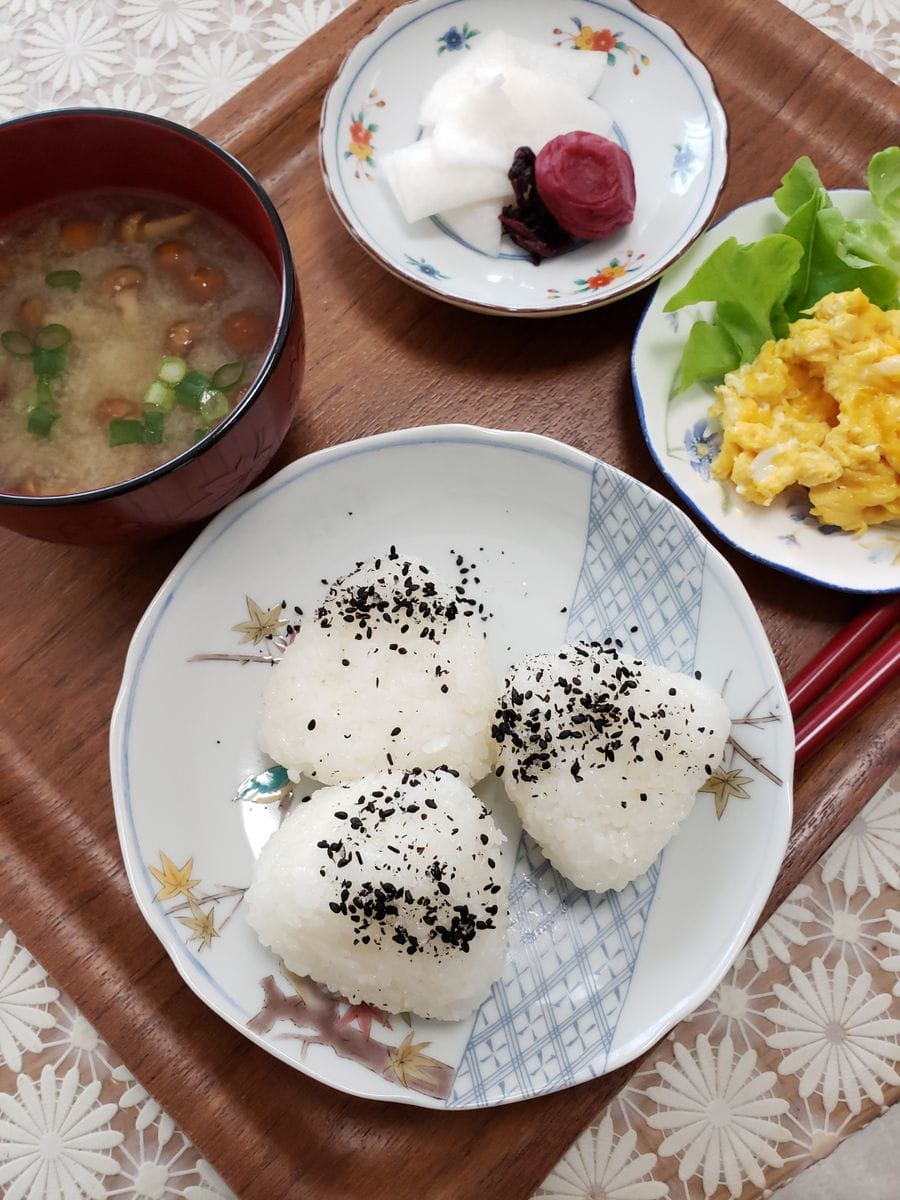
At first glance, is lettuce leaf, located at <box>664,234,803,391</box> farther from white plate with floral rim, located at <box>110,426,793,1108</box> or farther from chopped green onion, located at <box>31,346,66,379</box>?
chopped green onion, located at <box>31,346,66,379</box>

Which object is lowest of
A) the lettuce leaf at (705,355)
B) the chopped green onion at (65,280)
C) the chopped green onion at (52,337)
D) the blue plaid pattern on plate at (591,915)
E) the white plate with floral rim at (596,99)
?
the blue plaid pattern on plate at (591,915)

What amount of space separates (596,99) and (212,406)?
1.03 meters

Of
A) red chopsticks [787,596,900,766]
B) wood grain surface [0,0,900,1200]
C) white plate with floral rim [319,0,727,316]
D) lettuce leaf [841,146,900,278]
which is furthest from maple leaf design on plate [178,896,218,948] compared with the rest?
lettuce leaf [841,146,900,278]

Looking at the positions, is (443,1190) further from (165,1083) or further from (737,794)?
(737,794)

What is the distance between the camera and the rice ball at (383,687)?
1575 millimetres

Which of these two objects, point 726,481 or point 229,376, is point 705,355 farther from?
point 229,376

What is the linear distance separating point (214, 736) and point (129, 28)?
5.18ft

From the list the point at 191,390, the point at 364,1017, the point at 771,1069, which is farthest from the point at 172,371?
the point at 771,1069

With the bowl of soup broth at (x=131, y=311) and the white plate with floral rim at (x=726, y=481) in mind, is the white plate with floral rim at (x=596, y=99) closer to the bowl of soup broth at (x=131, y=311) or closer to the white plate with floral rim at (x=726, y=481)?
the white plate with floral rim at (x=726, y=481)

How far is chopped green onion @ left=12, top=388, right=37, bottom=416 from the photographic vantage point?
5.18 ft

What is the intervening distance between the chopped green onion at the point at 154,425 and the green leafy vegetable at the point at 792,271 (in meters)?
0.87

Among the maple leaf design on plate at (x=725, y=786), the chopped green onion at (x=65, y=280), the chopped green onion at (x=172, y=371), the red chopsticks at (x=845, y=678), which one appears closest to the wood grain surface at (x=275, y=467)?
the red chopsticks at (x=845, y=678)

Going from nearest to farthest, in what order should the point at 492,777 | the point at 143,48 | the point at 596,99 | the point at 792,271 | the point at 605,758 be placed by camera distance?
the point at 605,758 < the point at 492,777 < the point at 792,271 < the point at 596,99 < the point at 143,48

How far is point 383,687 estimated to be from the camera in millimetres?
1605
